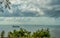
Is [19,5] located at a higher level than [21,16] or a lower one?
higher

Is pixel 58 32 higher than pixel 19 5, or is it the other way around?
pixel 19 5

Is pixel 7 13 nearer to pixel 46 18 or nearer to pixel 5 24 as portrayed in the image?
pixel 5 24

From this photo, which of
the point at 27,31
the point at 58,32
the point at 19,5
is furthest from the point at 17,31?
the point at 58,32

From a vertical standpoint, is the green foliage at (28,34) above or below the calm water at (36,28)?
below

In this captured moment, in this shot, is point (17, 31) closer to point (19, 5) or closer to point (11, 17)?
point (11, 17)

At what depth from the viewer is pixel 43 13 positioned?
1459 mm

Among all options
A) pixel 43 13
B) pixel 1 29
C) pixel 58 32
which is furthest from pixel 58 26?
pixel 1 29

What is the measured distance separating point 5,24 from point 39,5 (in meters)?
0.36

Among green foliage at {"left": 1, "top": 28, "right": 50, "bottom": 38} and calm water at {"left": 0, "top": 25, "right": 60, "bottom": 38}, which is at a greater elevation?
calm water at {"left": 0, "top": 25, "right": 60, "bottom": 38}

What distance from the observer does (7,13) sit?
1.47 m

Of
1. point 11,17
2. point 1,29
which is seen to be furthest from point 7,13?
point 1,29

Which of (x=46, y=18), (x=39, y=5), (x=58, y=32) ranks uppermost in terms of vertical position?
(x=39, y=5)

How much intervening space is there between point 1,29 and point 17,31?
0.49 ft

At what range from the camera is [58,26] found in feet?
4.70
